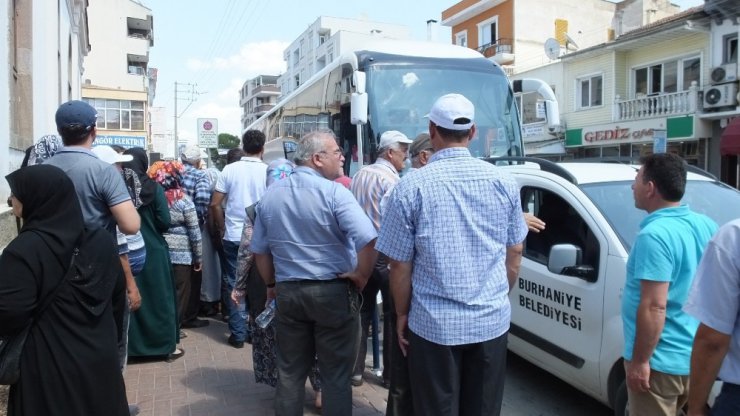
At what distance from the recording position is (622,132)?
2230cm

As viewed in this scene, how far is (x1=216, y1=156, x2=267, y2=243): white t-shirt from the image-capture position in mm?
5578

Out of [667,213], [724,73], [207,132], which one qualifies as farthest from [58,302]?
[724,73]

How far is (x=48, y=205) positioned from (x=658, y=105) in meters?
22.4

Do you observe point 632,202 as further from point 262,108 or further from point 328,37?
point 262,108

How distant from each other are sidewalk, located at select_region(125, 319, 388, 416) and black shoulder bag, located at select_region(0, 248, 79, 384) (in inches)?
69.8

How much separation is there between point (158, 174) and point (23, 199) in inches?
118

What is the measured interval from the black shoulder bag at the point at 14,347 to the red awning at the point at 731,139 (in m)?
19.4

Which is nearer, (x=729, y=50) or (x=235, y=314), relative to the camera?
(x=235, y=314)

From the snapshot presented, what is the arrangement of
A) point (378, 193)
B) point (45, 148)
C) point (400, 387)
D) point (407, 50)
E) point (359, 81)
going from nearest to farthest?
point (400, 387)
point (45, 148)
point (378, 193)
point (359, 81)
point (407, 50)

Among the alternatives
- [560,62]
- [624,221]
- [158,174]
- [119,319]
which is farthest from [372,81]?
[560,62]

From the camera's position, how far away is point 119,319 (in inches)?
124

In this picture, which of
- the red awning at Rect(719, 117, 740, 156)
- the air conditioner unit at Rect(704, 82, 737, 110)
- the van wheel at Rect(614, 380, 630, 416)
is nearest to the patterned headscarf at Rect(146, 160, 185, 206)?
the van wheel at Rect(614, 380, 630, 416)

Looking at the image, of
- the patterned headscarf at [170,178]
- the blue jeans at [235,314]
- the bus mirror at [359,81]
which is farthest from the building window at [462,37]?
the patterned headscarf at [170,178]

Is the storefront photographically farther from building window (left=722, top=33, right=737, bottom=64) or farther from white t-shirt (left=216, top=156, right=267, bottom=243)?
white t-shirt (left=216, top=156, right=267, bottom=243)
